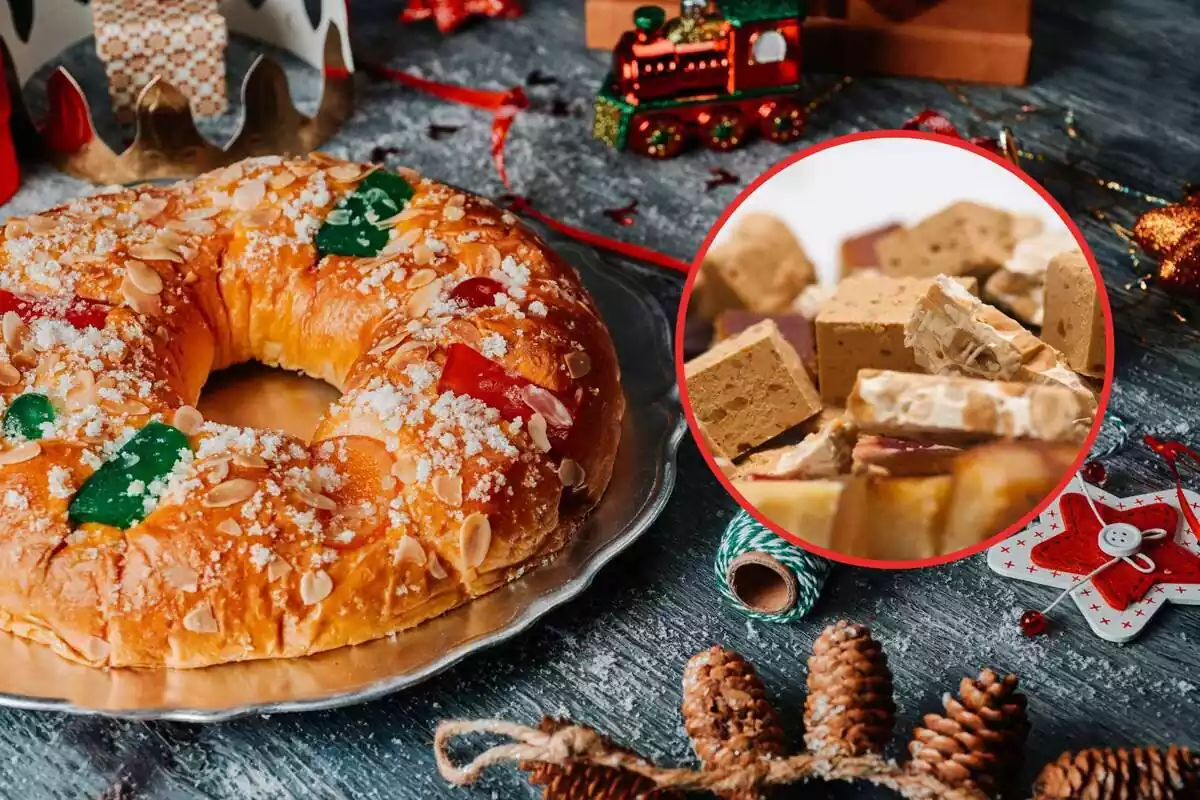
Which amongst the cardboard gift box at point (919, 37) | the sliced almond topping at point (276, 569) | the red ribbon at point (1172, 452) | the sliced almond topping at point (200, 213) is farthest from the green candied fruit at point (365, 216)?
the red ribbon at point (1172, 452)

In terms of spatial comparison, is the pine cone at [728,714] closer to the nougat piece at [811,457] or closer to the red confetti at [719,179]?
the nougat piece at [811,457]

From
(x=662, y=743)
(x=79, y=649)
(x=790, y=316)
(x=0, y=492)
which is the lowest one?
(x=662, y=743)

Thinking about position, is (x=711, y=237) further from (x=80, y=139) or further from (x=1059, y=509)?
(x=80, y=139)

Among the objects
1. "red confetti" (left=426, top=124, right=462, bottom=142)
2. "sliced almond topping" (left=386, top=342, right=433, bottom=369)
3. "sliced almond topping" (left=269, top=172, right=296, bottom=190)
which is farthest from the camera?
"red confetti" (left=426, top=124, right=462, bottom=142)

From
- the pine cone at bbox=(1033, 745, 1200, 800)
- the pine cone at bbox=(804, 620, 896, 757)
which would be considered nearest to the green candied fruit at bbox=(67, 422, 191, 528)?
the pine cone at bbox=(804, 620, 896, 757)

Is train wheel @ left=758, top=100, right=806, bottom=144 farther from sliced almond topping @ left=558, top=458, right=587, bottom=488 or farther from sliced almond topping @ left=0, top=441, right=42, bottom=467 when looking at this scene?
sliced almond topping @ left=0, top=441, right=42, bottom=467

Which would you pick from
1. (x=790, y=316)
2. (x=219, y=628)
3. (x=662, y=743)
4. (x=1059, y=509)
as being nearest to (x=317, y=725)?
(x=219, y=628)

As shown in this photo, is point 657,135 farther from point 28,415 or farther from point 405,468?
point 28,415
